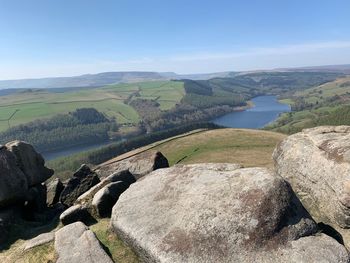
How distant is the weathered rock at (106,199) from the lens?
2248 centimetres

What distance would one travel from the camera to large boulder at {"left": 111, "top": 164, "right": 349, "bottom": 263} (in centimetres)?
1476

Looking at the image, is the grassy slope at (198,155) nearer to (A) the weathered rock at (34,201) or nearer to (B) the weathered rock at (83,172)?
(A) the weathered rock at (34,201)

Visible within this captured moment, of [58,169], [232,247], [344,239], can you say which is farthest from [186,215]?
[58,169]

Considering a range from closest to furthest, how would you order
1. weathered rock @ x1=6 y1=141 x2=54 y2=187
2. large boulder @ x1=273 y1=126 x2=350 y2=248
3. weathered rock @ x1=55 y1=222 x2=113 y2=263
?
weathered rock @ x1=55 y1=222 x2=113 y2=263 → large boulder @ x1=273 y1=126 x2=350 y2=248 → weathered rock @ x1=6 y1=141 x2=54 y2=187

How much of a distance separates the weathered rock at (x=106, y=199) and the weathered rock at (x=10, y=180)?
696cm

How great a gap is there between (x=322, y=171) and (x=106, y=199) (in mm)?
13307

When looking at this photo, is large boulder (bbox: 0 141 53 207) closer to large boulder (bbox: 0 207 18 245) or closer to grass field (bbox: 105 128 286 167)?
large boulder (bbox: 0 207 18 245)

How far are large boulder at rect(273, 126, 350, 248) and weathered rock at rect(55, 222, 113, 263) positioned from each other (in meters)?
11.9

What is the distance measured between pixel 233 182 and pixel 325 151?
679cm

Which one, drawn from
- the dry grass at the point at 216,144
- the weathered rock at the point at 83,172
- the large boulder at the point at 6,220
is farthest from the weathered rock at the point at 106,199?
the dry grass at the point at 216,144

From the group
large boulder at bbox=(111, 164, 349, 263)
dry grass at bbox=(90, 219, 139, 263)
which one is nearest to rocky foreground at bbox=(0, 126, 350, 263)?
large boulder at bbox=(111, 164, 349, 263)

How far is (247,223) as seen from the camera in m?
15.6

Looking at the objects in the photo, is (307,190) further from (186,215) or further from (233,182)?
(186,215)

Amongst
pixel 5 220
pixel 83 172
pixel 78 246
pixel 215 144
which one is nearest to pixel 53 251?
pixel 78 246
